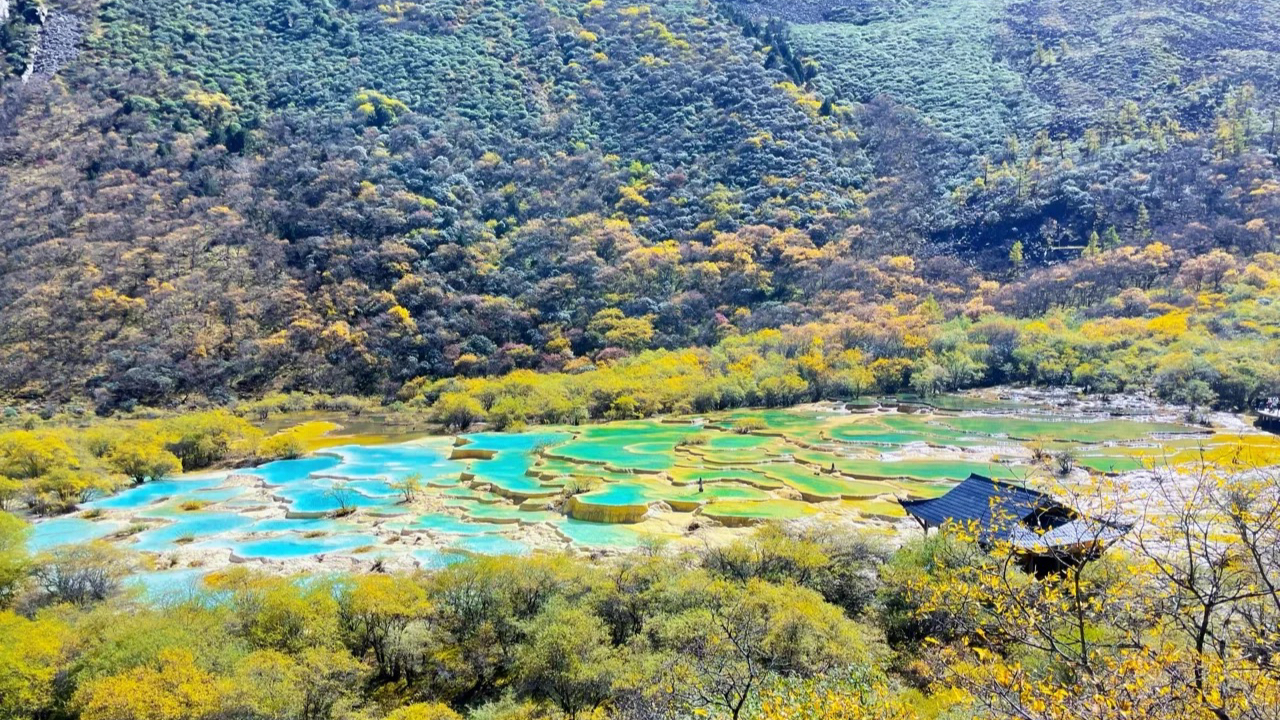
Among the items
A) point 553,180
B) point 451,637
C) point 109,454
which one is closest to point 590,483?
point 451,637

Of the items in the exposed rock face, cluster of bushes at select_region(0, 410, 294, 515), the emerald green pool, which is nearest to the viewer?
the emerald green pool

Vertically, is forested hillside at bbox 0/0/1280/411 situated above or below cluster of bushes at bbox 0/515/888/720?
above

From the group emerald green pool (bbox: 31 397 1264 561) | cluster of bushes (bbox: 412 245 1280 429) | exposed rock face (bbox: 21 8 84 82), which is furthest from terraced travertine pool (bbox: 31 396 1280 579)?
exposed rock face (bbox: 21 8 84 82)

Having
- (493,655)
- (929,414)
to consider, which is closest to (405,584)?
(493,655)

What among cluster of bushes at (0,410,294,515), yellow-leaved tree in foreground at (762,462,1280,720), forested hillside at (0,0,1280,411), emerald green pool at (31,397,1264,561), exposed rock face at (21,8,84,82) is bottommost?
emerald green pool at (31,397,1264,561)

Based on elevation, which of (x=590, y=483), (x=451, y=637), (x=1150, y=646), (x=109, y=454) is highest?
(x=1150, y=646)

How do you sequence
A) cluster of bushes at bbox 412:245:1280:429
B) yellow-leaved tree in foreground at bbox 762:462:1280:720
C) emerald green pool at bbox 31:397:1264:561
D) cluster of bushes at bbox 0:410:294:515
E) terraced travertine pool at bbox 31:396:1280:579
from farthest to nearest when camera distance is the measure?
cluster of bushes at bbox 412:245:1280:429 < cluster of bushes at bbox 0:410:294:515 < emerald green pool at bbox 31:397:1264:561 < terraced travertine pool at bbox 31:396:1280:579 < yellow-leaved tree in foreground at bbox 762:462:1280:720

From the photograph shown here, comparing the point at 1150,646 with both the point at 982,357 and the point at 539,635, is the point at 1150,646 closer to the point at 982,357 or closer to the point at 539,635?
the point at 539,635

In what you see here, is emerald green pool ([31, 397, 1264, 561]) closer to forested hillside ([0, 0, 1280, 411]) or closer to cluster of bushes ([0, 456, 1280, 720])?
cluster of bushes ([0, 456, 1280, 720])
